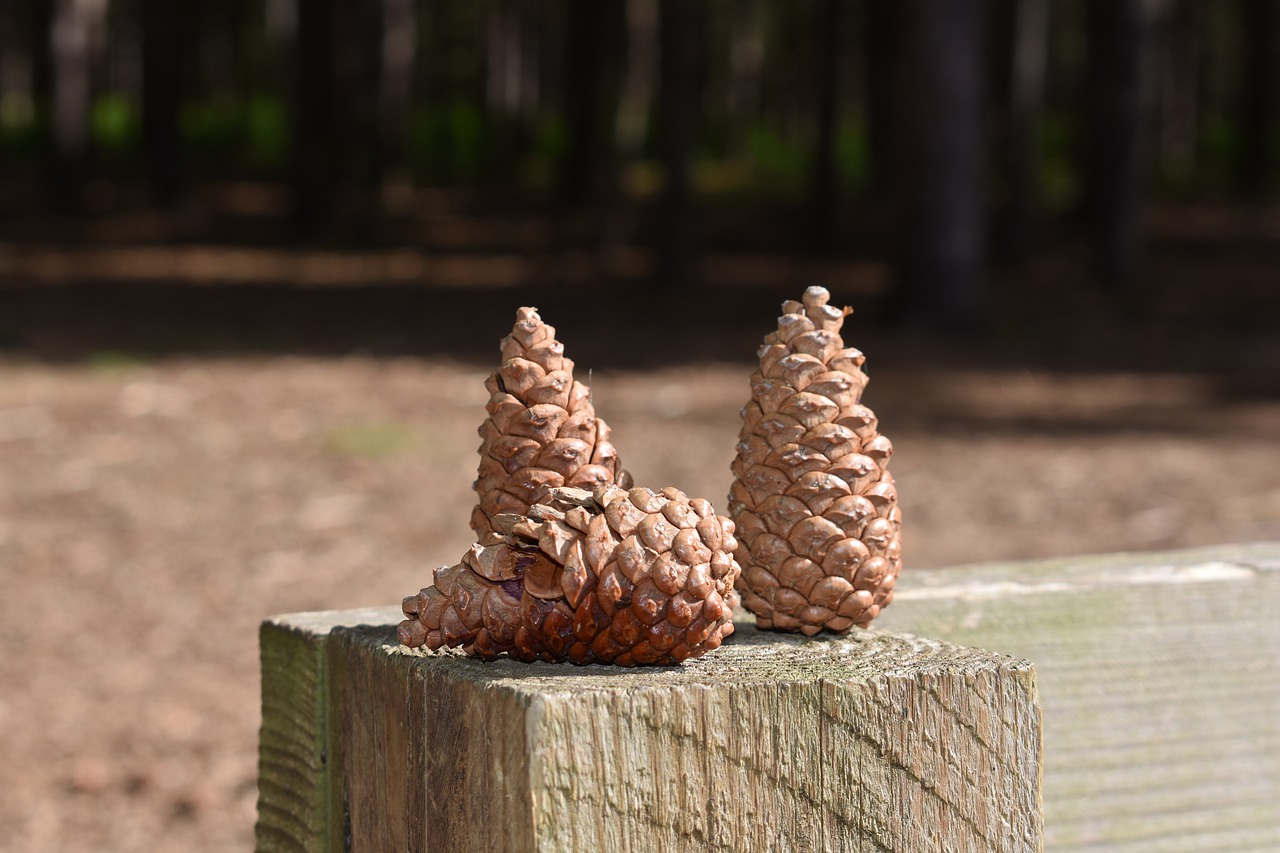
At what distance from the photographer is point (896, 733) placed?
4.10 feet

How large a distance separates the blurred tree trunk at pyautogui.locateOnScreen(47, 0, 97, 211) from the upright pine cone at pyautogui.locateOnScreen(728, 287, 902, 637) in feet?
57.5

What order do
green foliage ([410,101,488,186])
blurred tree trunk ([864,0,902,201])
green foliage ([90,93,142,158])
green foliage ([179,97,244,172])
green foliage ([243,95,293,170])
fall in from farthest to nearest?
1. green foliage ([243,95,293,170])
2. green foliage ([179,97,244,172])
3. green foliage ([90,93,142,158])
4. green foliage ([410,101,488,186])
5. blurred tree trunk ([864,0,902,201])

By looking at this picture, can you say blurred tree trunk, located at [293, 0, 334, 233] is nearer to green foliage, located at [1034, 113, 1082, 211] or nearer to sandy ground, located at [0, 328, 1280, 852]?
sandy ground, located at [0, 328, 1280, 852]

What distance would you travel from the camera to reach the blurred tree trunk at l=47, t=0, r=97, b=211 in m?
17.2

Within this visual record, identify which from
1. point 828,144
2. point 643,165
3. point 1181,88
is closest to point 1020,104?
point 828,144

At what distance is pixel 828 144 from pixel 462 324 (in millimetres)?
6718

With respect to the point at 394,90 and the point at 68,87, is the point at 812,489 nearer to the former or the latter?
the point at 68,87

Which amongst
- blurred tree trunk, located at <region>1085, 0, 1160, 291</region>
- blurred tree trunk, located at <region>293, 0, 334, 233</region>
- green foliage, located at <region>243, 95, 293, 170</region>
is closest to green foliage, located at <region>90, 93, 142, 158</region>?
green foliage, located at <region>243, 95, 293, 170</region>

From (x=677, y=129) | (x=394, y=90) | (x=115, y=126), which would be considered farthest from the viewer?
(x=115, y=126)

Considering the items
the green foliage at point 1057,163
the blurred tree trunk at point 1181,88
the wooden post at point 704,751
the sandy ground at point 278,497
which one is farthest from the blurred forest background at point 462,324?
the blurred tree trunk at point 1181,88

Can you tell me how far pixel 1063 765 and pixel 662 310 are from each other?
39.1 ft

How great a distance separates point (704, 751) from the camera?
1.18 m

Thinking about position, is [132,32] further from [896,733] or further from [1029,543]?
[896,733]

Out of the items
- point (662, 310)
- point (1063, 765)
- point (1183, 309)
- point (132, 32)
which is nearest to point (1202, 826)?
point (1063, 765)
